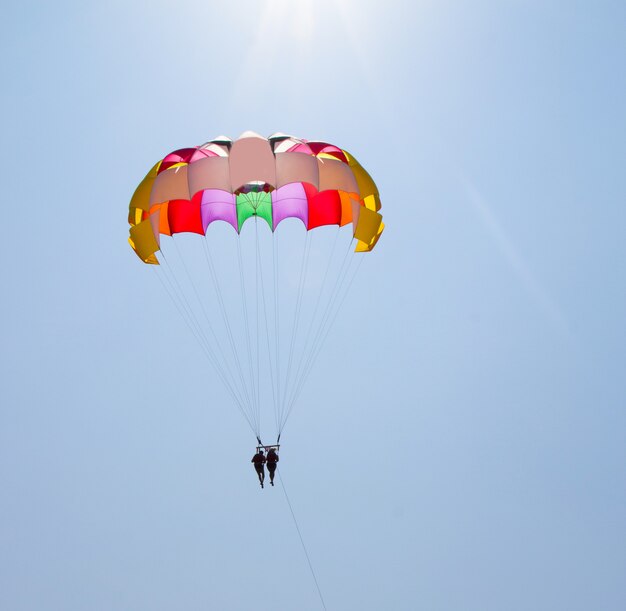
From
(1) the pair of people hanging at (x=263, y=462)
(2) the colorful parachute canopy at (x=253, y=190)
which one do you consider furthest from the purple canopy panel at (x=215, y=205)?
(1) the pair of people hanging at (x=263, y=462)

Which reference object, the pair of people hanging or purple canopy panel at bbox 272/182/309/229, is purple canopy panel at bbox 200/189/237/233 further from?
the pair of people hanging

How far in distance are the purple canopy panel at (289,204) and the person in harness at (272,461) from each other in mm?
6211

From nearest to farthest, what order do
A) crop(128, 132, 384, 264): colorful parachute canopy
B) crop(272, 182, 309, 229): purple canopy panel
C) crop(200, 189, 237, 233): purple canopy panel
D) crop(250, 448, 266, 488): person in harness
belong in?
1. crop(128, 132, 384, 264): colorful parachute canopy
2. crop(250, 448, 266, 488): person in harness
3. crop(200, 189, 237, 233): purple canopy panel
4. crop(272, 182, 309, 229): purple canopy panel

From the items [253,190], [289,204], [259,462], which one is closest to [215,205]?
[253,190]

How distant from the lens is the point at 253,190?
2844 centimetres

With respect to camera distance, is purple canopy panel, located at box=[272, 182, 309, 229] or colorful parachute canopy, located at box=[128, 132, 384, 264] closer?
colorful parachute canopy, located at box=[128, 132, 384, 264]

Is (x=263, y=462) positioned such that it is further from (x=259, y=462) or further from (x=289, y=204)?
(x=289, y=204)

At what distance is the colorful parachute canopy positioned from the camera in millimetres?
26672

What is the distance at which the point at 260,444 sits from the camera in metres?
27.0

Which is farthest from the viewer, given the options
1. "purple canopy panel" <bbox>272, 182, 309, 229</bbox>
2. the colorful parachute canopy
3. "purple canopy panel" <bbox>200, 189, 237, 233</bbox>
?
"purple canopy panel" <bbox>272, 182, 309, 229</bbox>

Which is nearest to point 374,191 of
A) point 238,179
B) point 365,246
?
point 365,246

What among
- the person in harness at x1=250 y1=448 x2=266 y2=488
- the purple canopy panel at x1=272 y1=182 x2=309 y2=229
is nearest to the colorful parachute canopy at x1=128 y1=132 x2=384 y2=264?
the purple canopy panel at x1=272 y1=182 x2=309 y2=229

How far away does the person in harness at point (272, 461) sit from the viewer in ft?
88.1

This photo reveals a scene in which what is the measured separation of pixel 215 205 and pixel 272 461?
708 cm
